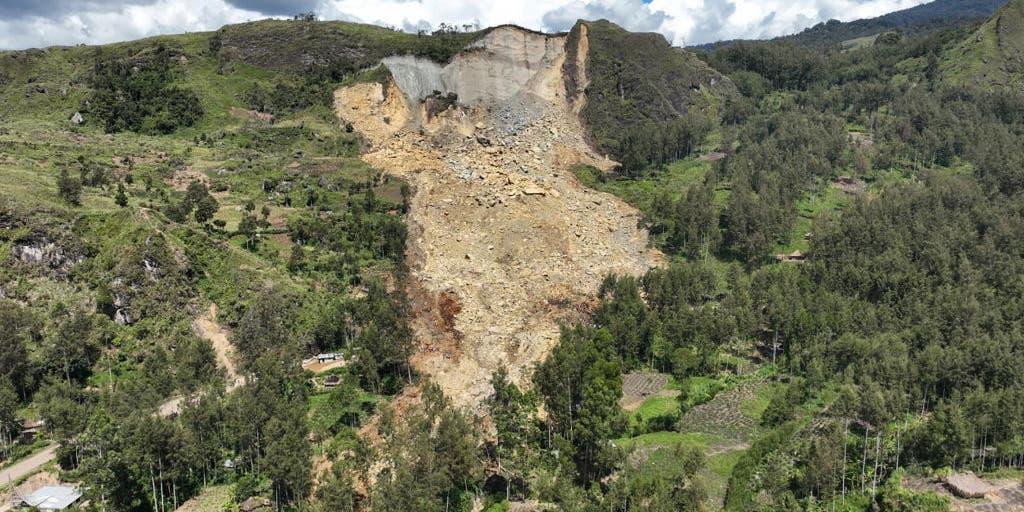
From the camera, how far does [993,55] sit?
445ft

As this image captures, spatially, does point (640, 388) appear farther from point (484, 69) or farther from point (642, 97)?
point (642, 97)

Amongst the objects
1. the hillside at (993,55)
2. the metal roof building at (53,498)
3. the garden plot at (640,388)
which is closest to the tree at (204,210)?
the metal roof building at (53,498)

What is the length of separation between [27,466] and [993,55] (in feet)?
574

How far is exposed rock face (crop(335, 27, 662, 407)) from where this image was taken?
59375 millimetres

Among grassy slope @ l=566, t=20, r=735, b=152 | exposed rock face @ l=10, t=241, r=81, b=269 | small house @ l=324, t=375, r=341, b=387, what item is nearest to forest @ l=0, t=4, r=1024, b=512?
exposed rock face @ l=10, t=241, r=81, b=269

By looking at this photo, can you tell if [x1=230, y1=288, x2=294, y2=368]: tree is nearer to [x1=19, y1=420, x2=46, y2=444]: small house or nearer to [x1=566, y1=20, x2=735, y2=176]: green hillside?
[x1=19, y1=420, x2=46, y2=444]: small house

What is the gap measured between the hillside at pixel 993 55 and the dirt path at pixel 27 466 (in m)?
157

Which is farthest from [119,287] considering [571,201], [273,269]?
[571,201]

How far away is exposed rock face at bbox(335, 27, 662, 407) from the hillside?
87.9 m

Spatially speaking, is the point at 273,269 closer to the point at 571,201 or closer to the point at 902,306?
the point at 571,201

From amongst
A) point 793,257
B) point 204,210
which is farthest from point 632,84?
point 204,210

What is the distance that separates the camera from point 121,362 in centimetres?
5231

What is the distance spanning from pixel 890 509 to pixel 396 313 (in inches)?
1544

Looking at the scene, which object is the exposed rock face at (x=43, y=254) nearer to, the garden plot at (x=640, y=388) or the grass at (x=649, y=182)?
the garden plot at (x=640, y=388)
